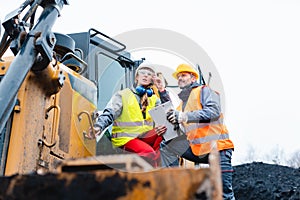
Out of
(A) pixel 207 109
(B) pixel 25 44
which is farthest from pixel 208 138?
(B) pixel 25 44

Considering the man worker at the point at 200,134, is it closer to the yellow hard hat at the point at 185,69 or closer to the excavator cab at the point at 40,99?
the yellow hard hat at the point at 185,69

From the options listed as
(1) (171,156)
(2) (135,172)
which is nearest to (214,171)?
(2) (135,172)

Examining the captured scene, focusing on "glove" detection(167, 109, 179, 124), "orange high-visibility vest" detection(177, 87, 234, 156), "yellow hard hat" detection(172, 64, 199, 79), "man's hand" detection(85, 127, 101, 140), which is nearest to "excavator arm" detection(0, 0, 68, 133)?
"man's hand" detection(85, 127, 101, 140)

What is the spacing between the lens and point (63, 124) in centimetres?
303

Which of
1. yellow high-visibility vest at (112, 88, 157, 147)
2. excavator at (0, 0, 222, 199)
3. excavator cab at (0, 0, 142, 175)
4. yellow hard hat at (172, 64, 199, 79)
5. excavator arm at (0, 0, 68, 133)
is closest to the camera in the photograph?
excavator at (0, 0, 222, 199)

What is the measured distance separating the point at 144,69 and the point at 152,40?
0.57m

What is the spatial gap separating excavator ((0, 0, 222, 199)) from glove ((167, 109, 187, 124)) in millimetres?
524

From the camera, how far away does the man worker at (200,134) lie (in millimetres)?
3547

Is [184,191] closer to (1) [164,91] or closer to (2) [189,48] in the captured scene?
(1) [164,91]

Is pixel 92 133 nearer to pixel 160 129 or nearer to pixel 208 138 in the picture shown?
pixel 160 129

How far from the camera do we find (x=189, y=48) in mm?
4301

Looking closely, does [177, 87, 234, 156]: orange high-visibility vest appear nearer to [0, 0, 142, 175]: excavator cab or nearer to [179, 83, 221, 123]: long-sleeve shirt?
[179, 83, 221, 123]: long-sleeve shirt

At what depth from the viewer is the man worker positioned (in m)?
3.55

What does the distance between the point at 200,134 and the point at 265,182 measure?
17.6 feet
